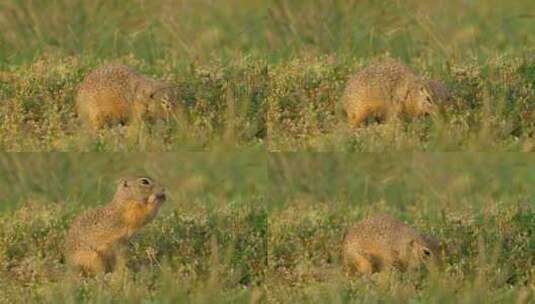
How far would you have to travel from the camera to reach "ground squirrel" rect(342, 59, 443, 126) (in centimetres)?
1187

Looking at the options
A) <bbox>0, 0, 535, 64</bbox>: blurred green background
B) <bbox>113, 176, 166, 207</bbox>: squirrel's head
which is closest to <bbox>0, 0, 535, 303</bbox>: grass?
<bbox>0, 0, 535, 64</bbox>: blurred green background

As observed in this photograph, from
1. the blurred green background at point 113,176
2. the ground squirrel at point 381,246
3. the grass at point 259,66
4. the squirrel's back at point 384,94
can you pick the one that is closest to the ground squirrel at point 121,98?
the grass at point 259,66

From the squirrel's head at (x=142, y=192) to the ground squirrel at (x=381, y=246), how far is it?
1.34 metres

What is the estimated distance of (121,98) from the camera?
11852mm

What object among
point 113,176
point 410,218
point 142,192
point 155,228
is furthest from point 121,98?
point 410,218

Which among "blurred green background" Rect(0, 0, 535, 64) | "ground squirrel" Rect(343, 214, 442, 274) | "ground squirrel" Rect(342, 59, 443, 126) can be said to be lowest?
"ground squirrel" Rect(343, 214, 442, 274)

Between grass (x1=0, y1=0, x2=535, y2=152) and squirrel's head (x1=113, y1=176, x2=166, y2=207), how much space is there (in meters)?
0.26

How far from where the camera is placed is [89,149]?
11633mm

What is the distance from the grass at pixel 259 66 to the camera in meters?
11.8

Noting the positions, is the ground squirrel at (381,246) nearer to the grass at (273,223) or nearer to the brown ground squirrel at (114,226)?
the grass at (273,223)

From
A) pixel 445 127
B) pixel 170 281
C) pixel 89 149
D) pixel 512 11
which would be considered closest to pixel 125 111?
pixel 89 149

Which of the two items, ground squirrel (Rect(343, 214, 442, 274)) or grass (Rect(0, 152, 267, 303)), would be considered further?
ground squirrel (Rect(343, 214, 442, 274))

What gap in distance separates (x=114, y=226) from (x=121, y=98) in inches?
37.1

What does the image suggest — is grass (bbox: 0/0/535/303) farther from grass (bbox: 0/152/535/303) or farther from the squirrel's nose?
the squirrel's nose
